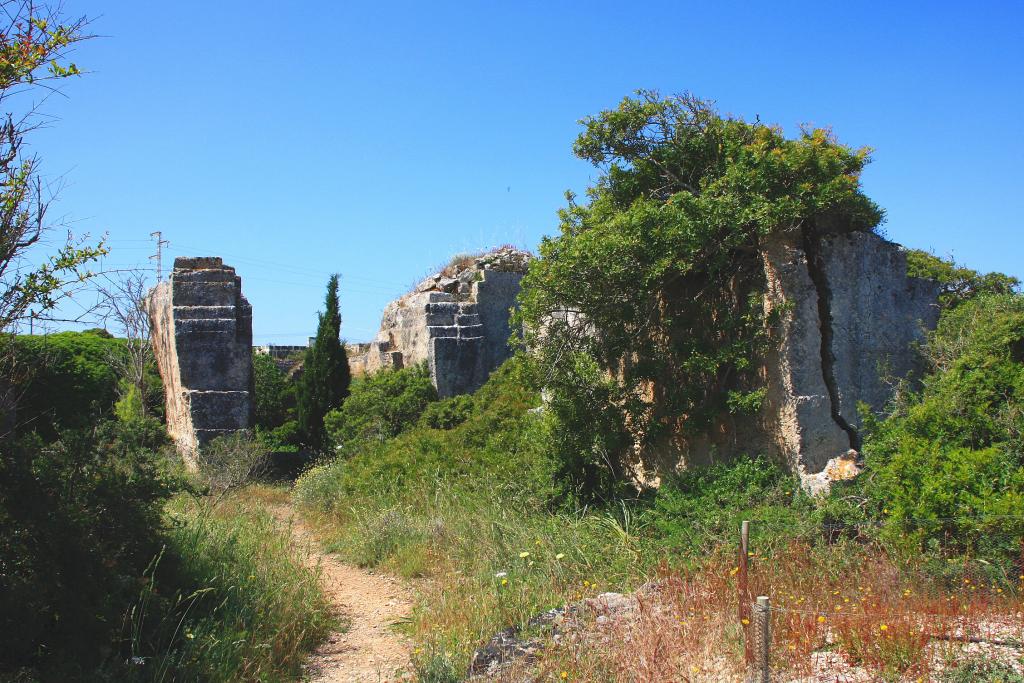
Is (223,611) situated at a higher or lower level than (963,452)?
lower

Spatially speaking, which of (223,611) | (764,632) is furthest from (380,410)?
(764,632)

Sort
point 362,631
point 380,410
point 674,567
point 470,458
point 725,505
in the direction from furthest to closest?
point 380,410 < point 470,458 < point 725,505 < point 362,631 < point 674,567

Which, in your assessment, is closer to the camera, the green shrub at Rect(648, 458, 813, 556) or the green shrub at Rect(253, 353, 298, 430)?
the green shrub at Rect(648, 458, 813, 556)

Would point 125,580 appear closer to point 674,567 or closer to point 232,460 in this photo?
point 674,567

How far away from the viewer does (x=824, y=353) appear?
299 inches

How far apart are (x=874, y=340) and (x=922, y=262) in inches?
263

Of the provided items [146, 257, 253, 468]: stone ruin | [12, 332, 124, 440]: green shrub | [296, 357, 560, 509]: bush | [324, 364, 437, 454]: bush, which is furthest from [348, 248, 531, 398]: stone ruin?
[12, 332, 124, 440]: green shrub

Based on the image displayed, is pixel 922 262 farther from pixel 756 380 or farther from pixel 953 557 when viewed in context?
pixel 953 557

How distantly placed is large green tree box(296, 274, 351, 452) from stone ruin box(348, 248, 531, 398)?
2.67 feet

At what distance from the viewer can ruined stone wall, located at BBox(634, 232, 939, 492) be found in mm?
7363

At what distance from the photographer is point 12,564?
4.32 metres

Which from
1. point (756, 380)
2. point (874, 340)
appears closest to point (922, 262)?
point (874, 340)

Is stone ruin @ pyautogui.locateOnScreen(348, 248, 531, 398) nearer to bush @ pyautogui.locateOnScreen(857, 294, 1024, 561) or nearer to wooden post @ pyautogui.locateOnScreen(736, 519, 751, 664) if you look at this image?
bush @ pyautogui.locateOnScreen(857, 294, 1024, 561)

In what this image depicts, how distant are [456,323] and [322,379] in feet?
8.39
